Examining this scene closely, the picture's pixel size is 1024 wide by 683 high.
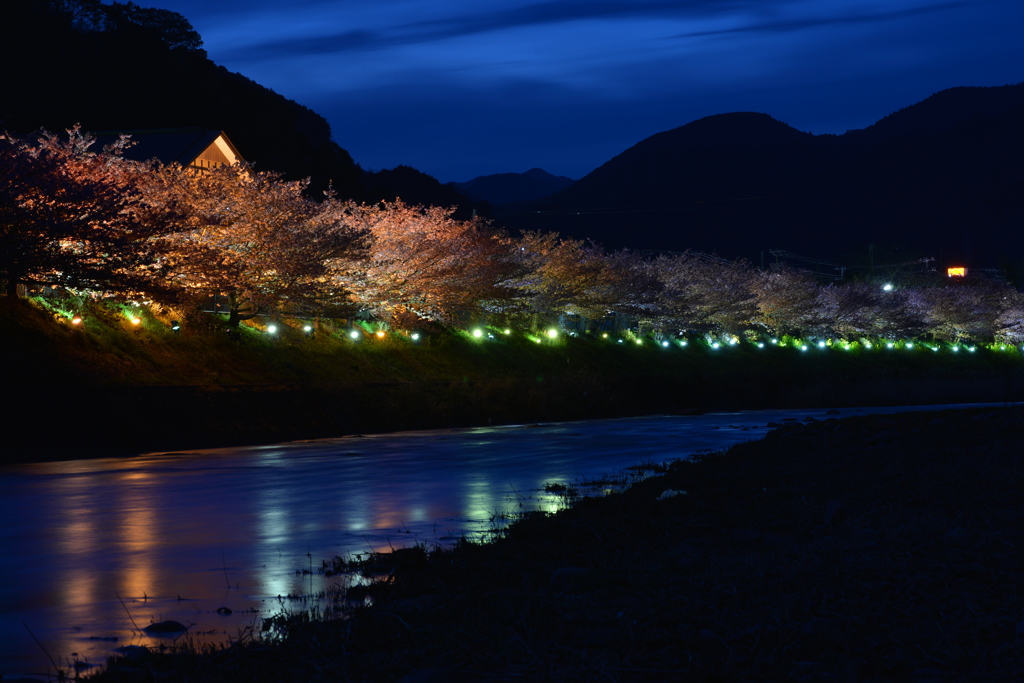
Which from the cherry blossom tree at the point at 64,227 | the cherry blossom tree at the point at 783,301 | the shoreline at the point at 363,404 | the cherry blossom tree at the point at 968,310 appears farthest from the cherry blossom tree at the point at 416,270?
the cherry blossom tree at the point at 968,310

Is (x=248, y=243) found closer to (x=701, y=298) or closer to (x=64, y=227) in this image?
(x=64, y=227)

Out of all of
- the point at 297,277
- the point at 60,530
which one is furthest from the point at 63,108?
the point at 60,530

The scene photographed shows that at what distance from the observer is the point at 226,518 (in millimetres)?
14031

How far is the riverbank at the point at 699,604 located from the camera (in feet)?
18.9

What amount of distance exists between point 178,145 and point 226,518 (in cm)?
4127

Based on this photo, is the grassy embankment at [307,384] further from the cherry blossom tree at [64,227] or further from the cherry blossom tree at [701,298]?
the cherry blossom tree at [701,298]

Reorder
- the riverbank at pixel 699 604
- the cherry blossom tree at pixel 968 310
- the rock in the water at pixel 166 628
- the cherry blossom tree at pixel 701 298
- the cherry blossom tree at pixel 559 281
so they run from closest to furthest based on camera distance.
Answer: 1. the riverbank at pixel 699 604
2. the rock in the water at pixel 166 628
3. the cherry blossom tree at pixel 559 281
4. the cherry blossom tree at pixel 701 298
5. the cherry blossom tree at pixel 968 310

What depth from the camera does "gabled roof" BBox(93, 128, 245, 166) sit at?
5003 cm

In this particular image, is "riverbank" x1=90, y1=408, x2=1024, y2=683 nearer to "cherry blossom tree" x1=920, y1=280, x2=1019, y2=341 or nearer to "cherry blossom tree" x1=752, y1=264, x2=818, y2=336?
"cherry blossom tree" x1=752, y1=264, x2=818, y2=336

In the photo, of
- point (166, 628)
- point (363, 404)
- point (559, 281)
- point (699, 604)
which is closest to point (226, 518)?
point (166, 628)

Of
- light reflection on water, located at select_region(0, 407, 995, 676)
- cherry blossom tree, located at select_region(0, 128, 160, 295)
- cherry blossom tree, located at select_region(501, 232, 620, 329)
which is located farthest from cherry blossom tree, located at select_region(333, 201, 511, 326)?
light reflection on water, located at select_region(0, 407, 995, 676)

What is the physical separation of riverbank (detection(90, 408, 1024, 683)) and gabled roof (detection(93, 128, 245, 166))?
42.9m

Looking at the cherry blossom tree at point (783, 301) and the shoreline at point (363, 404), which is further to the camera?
the cherry blossom tree at point (783, 301)

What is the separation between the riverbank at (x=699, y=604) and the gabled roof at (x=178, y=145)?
4286 cm
